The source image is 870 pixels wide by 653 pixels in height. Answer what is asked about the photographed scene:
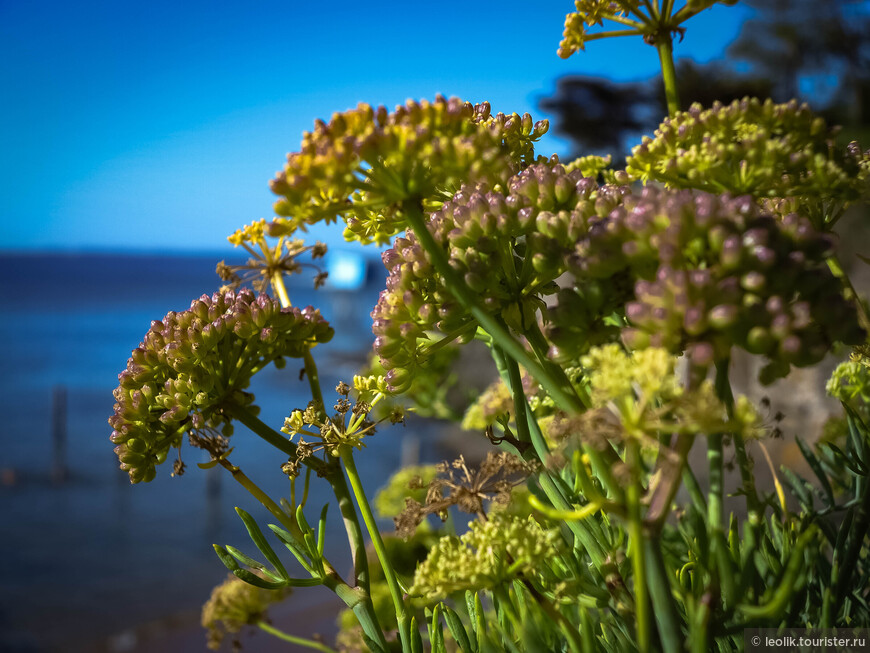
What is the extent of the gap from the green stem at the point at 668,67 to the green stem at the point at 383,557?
529 mm

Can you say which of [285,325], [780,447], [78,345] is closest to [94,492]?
[780,447]

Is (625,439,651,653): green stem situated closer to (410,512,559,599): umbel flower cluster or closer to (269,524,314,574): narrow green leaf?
(410,512,559,599): umbel flower cluster

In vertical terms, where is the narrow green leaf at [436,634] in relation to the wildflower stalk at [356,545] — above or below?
below

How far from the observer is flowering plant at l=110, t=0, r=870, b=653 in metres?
0.43

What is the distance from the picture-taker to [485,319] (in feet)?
1.60

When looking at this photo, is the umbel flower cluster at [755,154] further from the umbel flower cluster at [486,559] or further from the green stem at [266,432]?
the green stem at [266,432]

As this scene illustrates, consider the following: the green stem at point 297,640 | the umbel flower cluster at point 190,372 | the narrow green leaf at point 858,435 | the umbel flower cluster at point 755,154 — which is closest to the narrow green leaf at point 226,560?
the umbel flower cluster at point 190,372

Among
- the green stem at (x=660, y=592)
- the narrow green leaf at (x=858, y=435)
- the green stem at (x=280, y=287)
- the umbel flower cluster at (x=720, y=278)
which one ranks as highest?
the green stem at (x=280, y=287)

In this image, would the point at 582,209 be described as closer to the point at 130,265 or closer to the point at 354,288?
the point at 354,288

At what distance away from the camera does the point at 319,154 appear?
0.47 metres

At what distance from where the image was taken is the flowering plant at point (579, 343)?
0.43 metres

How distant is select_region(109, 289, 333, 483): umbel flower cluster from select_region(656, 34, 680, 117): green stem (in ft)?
1.62

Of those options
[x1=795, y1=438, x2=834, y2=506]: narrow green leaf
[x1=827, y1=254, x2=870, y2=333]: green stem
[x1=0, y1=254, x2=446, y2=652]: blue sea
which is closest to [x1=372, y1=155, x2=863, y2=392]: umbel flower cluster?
[x1=827, y1=254, x2=870, y2=333]: green stem

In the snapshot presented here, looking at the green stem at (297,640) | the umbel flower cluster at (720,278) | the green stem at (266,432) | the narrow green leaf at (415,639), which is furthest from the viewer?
the green stem at (297,640)
